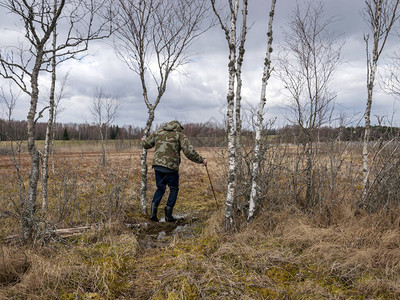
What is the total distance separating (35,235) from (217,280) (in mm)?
2807

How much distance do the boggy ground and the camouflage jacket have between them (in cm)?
144

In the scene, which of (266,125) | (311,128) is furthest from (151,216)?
(311,128)

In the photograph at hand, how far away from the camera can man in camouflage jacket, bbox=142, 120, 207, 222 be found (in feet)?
16.8

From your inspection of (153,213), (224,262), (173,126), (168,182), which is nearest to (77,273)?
(224,262)

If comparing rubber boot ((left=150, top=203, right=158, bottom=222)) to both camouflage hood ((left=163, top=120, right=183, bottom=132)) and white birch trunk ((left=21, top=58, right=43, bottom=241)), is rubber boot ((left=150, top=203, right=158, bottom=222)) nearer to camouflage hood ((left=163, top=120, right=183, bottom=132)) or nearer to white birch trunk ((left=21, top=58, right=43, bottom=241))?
camouflage hood ((left=163, top=120, right=183, bottom=132))

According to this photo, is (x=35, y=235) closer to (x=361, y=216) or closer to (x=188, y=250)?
(x=188, y=250)

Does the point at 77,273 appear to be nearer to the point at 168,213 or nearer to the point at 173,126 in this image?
the point at 168,213

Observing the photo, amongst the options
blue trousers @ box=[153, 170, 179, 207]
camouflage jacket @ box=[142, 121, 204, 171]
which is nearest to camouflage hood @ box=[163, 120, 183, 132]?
camouflage jacket @ box=[142, 121, 204, 171]

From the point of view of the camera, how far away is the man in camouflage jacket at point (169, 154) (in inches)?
202

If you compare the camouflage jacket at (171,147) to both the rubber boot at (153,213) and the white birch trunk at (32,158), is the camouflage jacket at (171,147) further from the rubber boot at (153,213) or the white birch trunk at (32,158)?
the white birch trunk at (32,158)

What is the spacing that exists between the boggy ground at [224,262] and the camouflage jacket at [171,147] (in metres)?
1.44

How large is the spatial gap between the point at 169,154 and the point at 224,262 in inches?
103

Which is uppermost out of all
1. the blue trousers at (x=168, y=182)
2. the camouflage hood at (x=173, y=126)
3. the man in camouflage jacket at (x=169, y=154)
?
the camouflage hood at (x=173, y=126)

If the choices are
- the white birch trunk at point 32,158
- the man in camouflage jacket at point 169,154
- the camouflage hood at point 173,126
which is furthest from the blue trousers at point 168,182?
the white birch trunk at point 32,158
